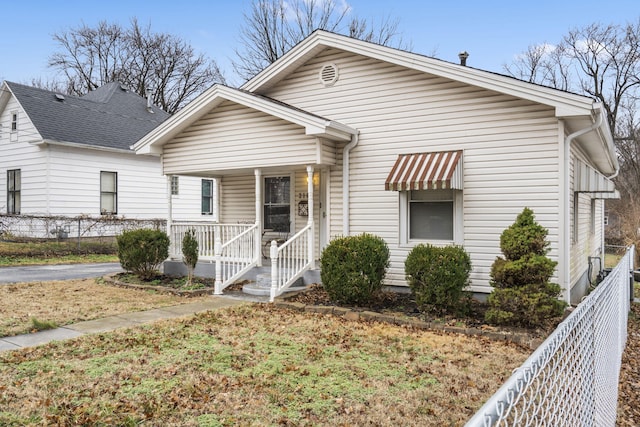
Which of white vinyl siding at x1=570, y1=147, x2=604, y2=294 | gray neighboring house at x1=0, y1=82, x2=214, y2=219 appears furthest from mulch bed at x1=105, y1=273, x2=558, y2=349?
gray neighboring house at x1=0, y1=82, x2=214, y2=219

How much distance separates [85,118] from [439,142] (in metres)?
15.6

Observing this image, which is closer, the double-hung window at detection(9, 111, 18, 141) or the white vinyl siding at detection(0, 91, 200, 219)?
the white vinyl siding at detection(0, 91, 200, 219)

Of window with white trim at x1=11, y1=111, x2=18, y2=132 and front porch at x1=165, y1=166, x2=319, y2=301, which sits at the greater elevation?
window with white trim at x1=11, y1=111, x2=18, y2=132

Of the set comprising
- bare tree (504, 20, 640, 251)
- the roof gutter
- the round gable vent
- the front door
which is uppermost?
bare tree (504, 20, 640, 251)

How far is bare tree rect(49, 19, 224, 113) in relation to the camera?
114ft

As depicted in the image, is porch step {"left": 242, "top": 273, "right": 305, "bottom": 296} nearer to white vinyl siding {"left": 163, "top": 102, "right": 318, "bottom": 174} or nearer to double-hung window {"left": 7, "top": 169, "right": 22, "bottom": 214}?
white vinyl siding {"left": 163, "top": 102, "right": 318, "bottom": 174}

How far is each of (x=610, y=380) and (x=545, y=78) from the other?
106 ft

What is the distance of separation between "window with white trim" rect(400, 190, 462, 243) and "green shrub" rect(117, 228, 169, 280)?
5.52m

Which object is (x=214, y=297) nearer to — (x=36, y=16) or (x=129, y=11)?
(x=36, y=16)

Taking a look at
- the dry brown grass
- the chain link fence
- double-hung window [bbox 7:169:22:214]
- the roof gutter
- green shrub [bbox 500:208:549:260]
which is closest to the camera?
green shrub [bbox 500:208:549:260]

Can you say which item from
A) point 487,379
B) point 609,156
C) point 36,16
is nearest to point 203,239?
point 487,379

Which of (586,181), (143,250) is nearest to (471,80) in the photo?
(586,181)

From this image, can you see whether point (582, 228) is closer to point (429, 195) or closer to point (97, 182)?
point (429, 195)

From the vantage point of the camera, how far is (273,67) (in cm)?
1029
